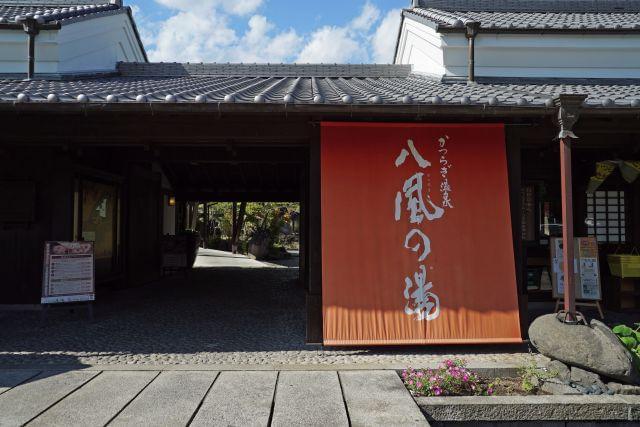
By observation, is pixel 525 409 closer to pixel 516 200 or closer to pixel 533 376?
pixel 533 376

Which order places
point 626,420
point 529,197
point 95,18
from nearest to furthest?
point 626,420 → point 529,197 → point 95,18

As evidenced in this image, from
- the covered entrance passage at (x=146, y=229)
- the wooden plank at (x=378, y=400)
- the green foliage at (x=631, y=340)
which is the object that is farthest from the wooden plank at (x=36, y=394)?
the green foliage at (x=631, y=340)

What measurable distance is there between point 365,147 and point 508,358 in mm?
3256

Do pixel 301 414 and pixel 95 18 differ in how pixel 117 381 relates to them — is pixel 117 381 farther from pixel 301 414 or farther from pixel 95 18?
pixel 95 18

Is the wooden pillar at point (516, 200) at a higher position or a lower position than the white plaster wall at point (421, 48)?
lower

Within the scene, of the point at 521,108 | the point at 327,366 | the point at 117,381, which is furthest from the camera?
the point at 521,108

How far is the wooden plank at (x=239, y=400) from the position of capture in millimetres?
3619

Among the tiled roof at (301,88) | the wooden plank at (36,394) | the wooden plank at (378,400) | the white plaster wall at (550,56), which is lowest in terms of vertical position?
the wooden plank at (378,400)

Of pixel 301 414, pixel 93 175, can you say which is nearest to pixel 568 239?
pixel 301 414

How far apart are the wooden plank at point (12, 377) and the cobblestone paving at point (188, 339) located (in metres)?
0.36

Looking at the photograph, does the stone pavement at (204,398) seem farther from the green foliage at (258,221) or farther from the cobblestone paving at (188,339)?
the green foliage at (258,221)

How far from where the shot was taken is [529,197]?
8.61 m

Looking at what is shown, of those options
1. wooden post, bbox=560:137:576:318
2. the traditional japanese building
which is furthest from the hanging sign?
wooden post, bbox=560:137:576:318

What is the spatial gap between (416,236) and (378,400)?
95.6 inches
